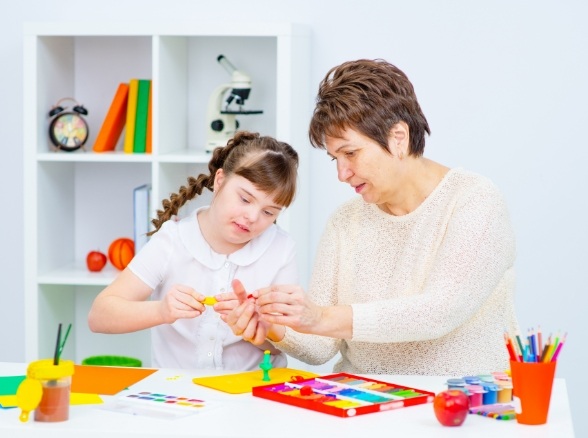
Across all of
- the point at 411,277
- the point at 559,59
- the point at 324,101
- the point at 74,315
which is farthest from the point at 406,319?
the point at 74,315

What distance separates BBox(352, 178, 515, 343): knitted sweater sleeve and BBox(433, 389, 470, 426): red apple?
1.33 feet

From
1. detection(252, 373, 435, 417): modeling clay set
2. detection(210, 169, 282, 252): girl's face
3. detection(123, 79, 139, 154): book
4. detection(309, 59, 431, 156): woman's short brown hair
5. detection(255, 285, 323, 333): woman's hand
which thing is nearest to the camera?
detection(252, 373, 435, 417): modeling clay set

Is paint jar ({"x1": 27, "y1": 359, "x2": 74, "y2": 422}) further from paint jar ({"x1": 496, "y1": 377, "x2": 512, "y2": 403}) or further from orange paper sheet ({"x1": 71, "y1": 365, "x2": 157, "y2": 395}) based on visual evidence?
paint jar ({"x1": 496, "y1": 377, "x2": 512, "y2": 403})

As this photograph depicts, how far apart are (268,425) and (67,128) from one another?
6.76 ft

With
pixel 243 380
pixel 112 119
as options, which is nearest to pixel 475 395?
pixel 243 380

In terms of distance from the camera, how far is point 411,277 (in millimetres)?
2295

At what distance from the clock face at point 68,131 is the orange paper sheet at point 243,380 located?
1642 mm

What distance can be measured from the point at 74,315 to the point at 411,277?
6.01 ft

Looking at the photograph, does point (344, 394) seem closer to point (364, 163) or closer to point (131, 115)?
point (364, 163)

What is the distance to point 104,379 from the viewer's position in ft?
6.64

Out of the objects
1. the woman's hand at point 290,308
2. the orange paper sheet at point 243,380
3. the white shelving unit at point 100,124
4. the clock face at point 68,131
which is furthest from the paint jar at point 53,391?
the clock face at point 68,131

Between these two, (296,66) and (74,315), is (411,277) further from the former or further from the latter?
(74,315)

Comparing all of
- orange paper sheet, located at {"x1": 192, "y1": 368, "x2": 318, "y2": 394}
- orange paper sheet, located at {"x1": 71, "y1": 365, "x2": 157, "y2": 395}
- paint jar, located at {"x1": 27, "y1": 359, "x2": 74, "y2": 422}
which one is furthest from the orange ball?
paint jar, located at {"x1": 27, "y1": 359, "x2": 74, "y2": 422}

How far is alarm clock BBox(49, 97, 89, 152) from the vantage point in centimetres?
345
